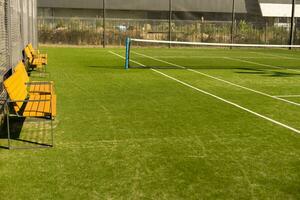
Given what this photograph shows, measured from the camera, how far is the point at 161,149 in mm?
6727

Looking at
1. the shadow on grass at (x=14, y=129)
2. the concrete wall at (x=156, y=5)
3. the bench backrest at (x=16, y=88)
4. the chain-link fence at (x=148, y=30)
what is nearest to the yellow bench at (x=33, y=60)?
the bench backrest at (x=16, y=88)

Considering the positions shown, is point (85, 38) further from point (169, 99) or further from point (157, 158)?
point (157, 158)

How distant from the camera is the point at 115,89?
12453 millimetres

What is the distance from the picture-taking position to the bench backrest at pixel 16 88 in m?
6.72

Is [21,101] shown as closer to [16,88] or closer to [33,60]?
[16,88]

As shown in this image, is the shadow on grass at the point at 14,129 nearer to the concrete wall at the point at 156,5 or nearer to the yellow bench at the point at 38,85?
the yellow bench at the point at 38,85

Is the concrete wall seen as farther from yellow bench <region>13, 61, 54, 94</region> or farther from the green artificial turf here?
yellow bench <region>13, 61, 54, 94</region>

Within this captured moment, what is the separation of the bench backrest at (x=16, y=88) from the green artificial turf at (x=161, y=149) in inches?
21.8

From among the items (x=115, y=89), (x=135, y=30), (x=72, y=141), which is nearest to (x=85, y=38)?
(x=135, y=30)

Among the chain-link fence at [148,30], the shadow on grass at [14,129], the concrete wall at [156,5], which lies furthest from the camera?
the concrete wall at [156,5]

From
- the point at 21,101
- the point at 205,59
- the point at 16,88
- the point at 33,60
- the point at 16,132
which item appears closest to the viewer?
the point at 21,101

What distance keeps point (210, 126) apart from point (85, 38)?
97.5ft

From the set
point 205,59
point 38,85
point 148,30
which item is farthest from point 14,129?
point 148,30

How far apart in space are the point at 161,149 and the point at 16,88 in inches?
102
